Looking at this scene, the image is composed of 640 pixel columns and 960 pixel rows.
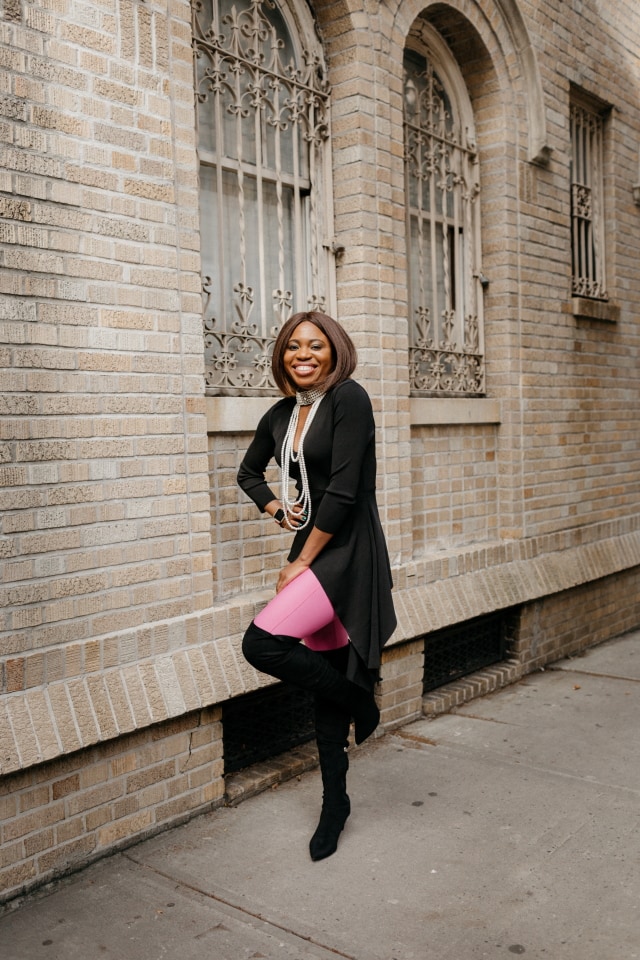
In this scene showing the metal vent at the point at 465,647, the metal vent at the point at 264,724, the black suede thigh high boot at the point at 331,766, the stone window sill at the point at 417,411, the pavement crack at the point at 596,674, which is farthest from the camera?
the pavement crack at the point at 596,674

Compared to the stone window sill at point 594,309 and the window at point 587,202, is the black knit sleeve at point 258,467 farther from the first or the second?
the window at point 587,202

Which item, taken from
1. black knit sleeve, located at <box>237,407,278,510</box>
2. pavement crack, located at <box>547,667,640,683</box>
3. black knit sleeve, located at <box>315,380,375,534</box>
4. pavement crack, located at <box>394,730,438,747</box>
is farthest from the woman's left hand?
pavement crack, located at <box>547,667,640,683</box>

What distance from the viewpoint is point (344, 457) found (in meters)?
3.46

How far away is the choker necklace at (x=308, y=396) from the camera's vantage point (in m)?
3.65

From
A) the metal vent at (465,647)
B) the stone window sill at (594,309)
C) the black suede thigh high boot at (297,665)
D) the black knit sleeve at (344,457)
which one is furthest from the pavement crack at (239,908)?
the stone window sill at (594,309)

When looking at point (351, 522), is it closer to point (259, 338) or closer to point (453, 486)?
point (259, 338)

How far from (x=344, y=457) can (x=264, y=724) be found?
1893 mm

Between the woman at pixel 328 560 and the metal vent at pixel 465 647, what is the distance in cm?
212

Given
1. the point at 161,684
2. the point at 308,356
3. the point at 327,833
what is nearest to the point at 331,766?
the point at 327,833

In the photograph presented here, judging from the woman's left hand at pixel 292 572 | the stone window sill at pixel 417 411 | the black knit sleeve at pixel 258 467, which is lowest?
the woman's left hand at pixel 292 572

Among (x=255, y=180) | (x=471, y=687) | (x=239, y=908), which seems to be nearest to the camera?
(x=239, y=908)

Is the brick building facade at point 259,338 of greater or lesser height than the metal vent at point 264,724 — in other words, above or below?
above

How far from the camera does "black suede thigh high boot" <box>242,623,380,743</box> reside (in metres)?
3.48

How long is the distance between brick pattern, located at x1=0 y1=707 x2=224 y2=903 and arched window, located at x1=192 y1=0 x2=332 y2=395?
5.57 ft
